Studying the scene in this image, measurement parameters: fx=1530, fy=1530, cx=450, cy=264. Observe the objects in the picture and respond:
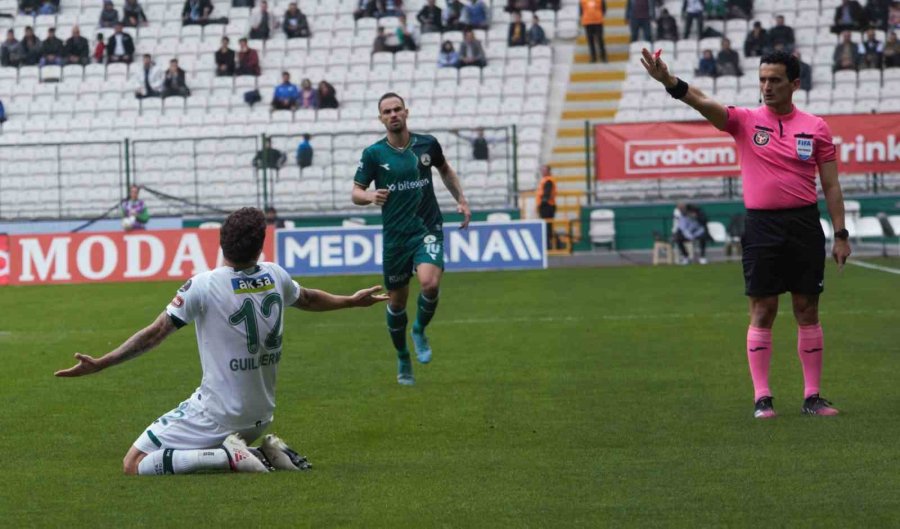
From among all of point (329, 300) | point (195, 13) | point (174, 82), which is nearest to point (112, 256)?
point (174, 82)

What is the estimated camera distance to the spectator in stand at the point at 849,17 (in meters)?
35.2

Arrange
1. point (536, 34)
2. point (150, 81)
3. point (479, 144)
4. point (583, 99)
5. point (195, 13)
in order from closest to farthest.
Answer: point (479, 144) < point (583, 99) < point (536, 34) < point (150, 81) < point (195, 13)

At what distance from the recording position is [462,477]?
23.7ft

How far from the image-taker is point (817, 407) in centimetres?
935

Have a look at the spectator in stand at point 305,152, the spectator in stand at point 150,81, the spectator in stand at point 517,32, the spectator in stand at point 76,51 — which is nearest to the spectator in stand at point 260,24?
the spectator in stand at point 150,81

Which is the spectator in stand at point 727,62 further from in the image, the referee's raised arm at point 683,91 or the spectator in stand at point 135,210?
the referee's raised arm at point 683,91

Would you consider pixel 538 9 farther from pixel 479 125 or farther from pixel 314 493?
pixel 314 493

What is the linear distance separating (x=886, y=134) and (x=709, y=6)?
23.4ft

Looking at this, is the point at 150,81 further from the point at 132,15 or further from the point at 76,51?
the point at 132,15

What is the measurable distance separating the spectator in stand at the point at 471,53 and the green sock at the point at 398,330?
24.0 metres

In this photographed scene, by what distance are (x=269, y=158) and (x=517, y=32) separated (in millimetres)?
7316

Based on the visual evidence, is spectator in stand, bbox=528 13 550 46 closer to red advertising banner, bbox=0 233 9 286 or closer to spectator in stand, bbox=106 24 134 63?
spectator in stand, bbox=106 24 134 63

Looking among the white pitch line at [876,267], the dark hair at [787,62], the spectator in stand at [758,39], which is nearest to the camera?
the dark hair at [787,62]

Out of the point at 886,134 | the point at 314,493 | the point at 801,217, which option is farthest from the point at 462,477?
the point at 886,134
